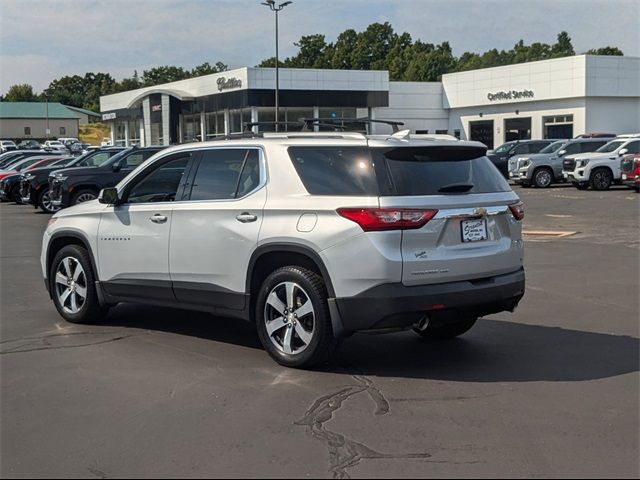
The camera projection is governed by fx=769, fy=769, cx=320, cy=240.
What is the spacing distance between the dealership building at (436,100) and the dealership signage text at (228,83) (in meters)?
0.08

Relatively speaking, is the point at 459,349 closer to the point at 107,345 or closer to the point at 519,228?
the point at 519,228

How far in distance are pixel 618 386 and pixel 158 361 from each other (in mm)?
3675

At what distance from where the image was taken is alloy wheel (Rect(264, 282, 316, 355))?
6.04m

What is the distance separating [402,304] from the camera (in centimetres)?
561

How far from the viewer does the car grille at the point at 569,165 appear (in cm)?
2817

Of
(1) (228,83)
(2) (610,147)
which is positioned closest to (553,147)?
(2) (610,147)

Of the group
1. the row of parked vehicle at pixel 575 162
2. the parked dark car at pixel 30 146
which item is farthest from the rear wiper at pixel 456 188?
the parked dark car at pixel 30 146

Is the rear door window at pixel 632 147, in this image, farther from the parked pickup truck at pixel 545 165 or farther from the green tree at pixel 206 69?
the green tree at pixel 206 69

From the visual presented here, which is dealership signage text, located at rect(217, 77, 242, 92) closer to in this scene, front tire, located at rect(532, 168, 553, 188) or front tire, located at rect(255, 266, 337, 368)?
front tire, located at rect(532, 168, 553, 188)

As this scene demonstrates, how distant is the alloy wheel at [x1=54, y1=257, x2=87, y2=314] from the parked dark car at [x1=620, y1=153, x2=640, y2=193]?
70.6ft

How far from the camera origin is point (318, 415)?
16.8ft

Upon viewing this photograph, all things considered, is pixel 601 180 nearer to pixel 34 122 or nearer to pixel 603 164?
pixel 603 164

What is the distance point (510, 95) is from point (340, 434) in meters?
54.4

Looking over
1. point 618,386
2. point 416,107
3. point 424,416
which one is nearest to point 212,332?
point 424,416
